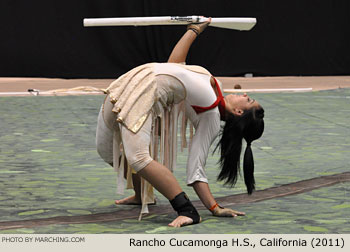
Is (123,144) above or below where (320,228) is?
above

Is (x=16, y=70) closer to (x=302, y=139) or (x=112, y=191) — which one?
(x=302, y=139)

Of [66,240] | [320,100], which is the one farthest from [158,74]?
[320,100]

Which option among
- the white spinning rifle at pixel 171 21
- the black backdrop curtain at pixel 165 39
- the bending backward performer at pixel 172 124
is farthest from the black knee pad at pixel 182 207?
the black backdrop curtain at pixel 165 39

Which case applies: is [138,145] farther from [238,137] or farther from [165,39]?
[165,39]

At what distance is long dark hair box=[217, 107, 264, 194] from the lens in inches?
158

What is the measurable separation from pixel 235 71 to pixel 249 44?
471 millimetres

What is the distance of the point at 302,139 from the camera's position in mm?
6617

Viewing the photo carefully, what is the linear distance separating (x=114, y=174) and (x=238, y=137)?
1406 millimetres

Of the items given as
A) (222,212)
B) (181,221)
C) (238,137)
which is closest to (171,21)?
(238,137)

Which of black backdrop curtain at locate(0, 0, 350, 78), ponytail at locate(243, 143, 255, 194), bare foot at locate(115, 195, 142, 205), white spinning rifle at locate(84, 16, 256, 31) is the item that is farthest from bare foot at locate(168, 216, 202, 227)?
black backdrop curtain at locate(0, 0, 350, 78)

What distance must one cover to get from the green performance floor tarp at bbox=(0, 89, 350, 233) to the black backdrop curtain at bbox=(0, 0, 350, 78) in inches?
124

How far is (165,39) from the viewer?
1213 cm

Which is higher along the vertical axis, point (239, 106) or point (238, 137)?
point (239, 106)

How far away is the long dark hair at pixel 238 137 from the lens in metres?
4.01
